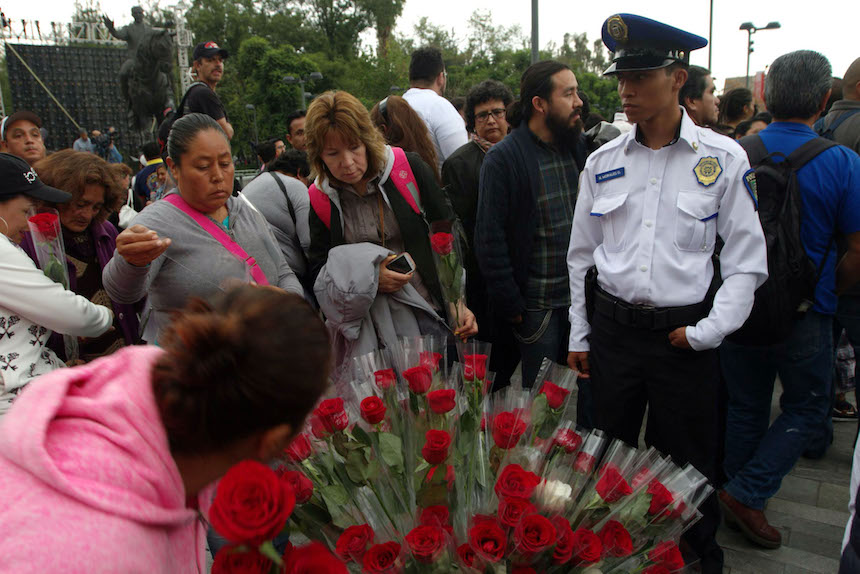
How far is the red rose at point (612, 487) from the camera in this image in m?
1.23

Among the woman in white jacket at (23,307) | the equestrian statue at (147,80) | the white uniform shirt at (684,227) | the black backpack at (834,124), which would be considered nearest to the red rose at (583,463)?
the white uniform shirt at (684,227)

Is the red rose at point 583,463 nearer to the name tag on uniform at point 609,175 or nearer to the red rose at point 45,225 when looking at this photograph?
the name tag on uniform at point 609,175

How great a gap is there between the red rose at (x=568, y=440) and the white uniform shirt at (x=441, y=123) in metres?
3.29

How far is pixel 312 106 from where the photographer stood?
2.73 meters

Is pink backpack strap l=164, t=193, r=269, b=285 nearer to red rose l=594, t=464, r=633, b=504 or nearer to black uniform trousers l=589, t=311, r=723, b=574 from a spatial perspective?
black uniform trousers l=589, t=311, r=723, b=574

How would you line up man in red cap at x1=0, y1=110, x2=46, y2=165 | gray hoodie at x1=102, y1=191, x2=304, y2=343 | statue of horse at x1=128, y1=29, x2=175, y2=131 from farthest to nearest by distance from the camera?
statue of horse at x1=128, y1=29, x2=175, y2=131 < man in red cap at x1=0, y1=110, x2=46, y2=165 < gray hoodie at x1=102, y1=191, x2=304, y2=343

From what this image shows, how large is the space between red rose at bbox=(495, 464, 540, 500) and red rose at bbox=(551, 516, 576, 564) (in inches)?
3.2

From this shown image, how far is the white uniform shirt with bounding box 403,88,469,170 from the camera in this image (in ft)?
14.5

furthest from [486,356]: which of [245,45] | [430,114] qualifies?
[245,45]

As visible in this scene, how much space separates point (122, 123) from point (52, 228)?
83.1 feet

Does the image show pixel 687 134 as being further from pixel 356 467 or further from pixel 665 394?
pixel 356 467

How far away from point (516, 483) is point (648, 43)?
1842 mm

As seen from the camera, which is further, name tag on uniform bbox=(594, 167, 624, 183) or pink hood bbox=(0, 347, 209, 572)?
name tag on uniform bbox=(594, 167, 624, 183)

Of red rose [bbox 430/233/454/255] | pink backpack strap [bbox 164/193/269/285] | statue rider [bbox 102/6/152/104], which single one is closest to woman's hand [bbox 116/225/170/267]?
pink backpack strap [bbox 164/193/269/285]
